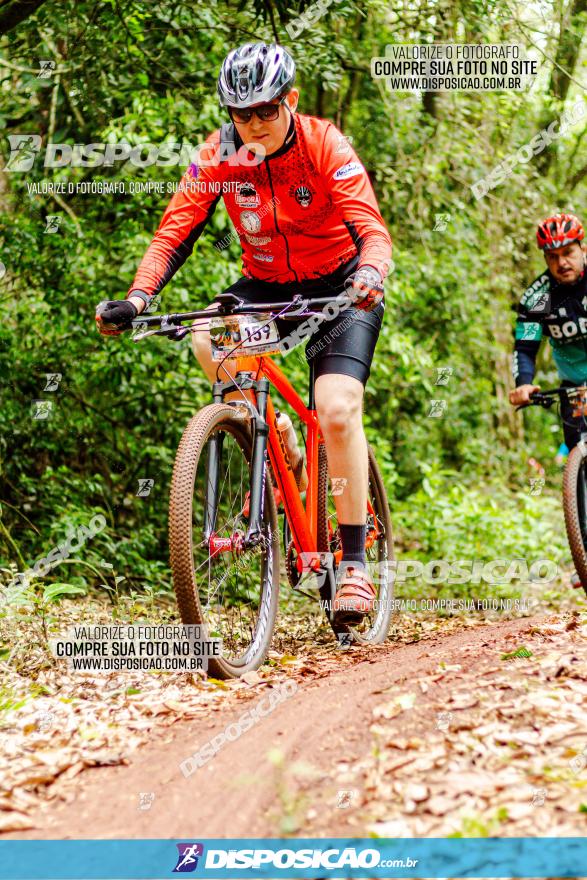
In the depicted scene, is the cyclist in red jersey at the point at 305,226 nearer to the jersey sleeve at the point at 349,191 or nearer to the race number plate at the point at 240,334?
the jersey sleeve at the point at 349,191

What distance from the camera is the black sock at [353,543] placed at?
13.8ft

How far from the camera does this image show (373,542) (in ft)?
16.5

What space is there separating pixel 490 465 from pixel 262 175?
8.61m

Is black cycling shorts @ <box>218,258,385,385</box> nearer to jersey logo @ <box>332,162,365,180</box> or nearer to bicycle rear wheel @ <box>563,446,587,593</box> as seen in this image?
jersey logo @ <box>332,162,365,180</box>

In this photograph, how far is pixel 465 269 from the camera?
32.1 feet

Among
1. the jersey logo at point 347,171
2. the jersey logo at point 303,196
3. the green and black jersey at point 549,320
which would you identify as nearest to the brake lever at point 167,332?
the jersey logo at point 303,196

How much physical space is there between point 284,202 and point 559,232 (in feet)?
7.78

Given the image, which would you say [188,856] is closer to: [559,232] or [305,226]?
[305,226]

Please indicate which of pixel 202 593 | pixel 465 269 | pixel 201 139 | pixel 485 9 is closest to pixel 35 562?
pixel 202 593

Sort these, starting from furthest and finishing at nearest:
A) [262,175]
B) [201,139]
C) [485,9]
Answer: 1. [485,9]
2. [201,139]
3. [262,175]

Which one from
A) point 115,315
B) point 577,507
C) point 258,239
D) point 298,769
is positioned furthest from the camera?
point 577,507

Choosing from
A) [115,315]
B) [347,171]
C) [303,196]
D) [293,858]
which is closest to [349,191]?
[347,171]

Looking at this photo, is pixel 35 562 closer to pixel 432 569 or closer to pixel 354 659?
pixel 354 659

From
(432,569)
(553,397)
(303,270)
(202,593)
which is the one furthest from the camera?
(432,569)
